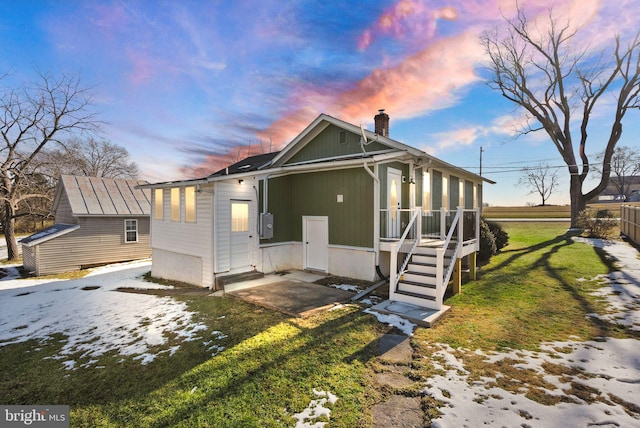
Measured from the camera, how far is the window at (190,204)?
983cm

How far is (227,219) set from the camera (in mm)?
9180

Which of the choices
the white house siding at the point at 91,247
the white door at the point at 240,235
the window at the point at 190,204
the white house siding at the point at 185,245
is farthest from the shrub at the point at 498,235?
the white house siding at the point at 91,247

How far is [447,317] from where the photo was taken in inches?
238

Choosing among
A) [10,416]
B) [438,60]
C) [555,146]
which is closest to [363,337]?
[10,416]

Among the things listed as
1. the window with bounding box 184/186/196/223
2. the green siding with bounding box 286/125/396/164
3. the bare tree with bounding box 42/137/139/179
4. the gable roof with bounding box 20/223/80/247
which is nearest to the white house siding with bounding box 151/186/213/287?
the window with bounding box 184/186/196/223

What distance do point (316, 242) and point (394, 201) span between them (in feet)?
10.5

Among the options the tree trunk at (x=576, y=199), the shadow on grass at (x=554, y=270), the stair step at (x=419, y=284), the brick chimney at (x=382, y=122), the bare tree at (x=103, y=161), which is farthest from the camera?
the bare tree at (x=103, y=161)

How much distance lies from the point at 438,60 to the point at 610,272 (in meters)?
9.90

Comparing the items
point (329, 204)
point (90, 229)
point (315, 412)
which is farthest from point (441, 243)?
point (90, 229)

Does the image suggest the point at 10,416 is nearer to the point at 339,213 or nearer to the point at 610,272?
the point at 339,213

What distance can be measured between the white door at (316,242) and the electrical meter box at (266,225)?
1.40m

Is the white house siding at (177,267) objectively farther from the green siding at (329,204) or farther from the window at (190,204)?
the green siding at (329,204)

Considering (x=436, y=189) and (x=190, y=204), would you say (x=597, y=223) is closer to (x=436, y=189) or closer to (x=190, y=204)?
(x=436, y=189)

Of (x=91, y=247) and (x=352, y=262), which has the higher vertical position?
(x=352, y=262)
